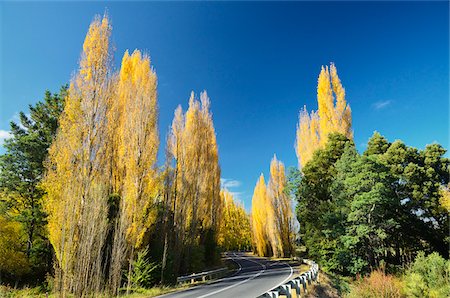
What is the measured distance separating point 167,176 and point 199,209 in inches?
184

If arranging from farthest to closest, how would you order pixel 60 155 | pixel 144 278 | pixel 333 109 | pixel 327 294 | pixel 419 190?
1. pixel 333 109
2. pixel 419 190
3. pixel 144 278
4. pixel 327 294
5. pixel 60 155

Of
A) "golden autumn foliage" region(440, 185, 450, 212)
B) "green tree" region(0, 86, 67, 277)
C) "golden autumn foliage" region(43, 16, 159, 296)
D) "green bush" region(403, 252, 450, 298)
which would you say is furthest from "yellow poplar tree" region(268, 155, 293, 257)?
"green tree" region(0, 86, 67, 277)

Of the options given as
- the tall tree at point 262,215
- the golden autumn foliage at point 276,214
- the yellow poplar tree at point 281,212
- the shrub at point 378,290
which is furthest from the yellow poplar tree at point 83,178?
the tall tree at point 262,215

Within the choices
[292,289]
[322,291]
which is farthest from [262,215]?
[292,289]

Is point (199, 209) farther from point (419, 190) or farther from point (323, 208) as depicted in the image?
point (419, 190)

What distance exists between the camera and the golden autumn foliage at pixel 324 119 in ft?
78.0

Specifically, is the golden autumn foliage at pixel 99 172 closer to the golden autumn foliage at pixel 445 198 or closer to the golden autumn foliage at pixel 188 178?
the golden autumn foliage at pixel 188 178

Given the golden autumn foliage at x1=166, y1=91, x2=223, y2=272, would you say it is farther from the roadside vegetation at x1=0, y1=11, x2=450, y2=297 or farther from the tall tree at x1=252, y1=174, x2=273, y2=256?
the tall tree at x1=252, y1=174, x2=273, y2=256

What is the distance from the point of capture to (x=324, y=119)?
24.7 metres

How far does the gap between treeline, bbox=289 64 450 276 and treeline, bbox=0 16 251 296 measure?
9.16 metres

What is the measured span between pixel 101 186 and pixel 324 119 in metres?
21.1

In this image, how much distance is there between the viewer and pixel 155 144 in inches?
586

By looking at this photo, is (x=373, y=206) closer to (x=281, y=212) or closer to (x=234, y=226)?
(x=281, y=212)

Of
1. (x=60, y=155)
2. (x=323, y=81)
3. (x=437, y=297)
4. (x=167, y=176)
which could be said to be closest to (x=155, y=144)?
(x=167, y=176)
